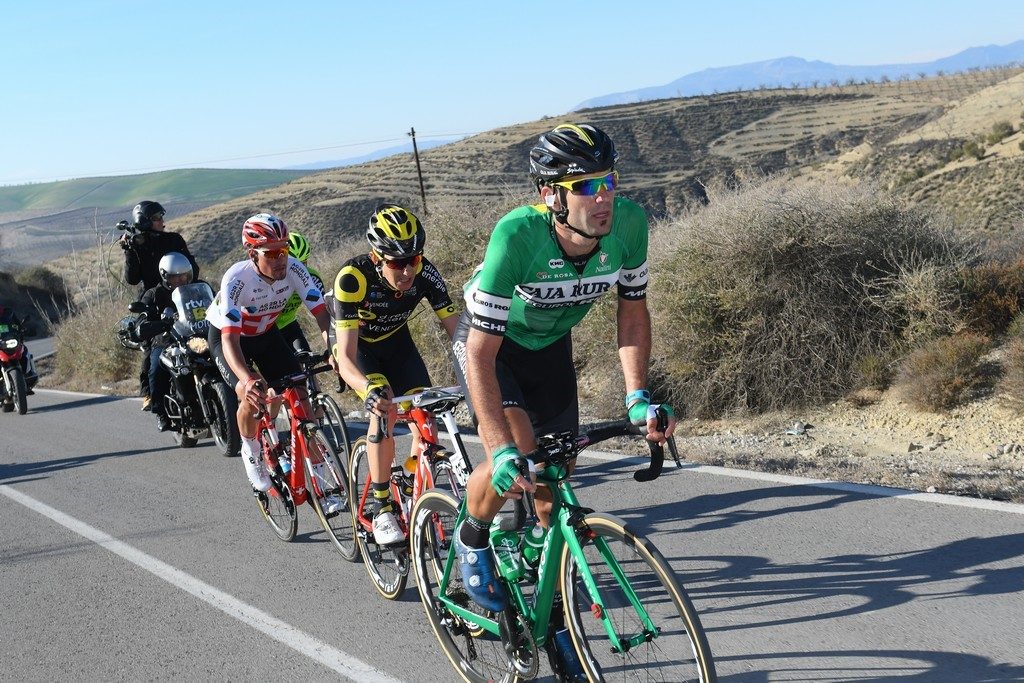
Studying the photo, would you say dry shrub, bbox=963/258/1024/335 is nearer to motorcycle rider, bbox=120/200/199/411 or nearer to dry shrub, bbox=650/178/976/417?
dry shrub, bbox=650/178/976/417

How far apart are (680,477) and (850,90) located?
251ft

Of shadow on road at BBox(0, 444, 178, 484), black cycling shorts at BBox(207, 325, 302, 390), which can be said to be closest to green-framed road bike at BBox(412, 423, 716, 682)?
black cycling shorts at BBox(207, 325, 302, 390)

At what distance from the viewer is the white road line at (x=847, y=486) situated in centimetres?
559

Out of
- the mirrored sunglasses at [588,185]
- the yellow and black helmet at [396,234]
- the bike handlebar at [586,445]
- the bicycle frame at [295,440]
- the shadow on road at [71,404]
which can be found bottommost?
the shadow on road at [71,404]

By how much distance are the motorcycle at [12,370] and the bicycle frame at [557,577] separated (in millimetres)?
13763

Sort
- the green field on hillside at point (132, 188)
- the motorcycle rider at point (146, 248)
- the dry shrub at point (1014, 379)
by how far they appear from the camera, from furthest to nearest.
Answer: the green field on hillside at point (132, 188) < the motorcycle rider at point (146, 248) < the dry shrub at point (1014, 379)

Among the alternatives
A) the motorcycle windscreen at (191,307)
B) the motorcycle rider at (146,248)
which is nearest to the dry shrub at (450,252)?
the motorcycle rider at (146,248)

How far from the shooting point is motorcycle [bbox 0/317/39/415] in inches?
603

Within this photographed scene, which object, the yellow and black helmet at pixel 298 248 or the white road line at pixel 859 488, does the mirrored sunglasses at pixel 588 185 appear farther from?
the yellow and black helmet at pixel 298 248

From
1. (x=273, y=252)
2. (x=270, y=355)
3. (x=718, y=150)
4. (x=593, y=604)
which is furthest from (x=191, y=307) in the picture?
(x=718, y=150)

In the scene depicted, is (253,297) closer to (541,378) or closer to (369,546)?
(369,546)

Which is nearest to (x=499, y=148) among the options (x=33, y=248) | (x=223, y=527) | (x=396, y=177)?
(x=396, y=177)

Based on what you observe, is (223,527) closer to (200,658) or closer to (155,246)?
(200,658)

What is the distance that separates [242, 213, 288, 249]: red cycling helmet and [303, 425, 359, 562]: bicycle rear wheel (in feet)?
4.20
